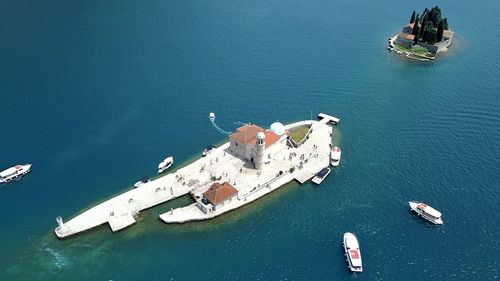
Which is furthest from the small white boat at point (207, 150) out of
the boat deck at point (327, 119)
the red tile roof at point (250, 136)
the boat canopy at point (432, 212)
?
the boat canopy at point (432, 212)

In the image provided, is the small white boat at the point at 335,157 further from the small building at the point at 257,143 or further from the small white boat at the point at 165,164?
the small white boat at the point at 165,164

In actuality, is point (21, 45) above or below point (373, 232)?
above

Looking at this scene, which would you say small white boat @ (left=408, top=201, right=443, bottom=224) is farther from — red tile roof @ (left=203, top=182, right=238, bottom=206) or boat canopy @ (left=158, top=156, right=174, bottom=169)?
boat canopy @ (left=158, top=156, right=174, bottom=169)

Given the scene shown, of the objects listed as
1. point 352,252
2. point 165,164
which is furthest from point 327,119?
point 352,252

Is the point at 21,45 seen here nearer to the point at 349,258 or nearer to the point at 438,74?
the point at 349,258

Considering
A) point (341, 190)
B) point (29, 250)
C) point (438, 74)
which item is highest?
point (438, 74)

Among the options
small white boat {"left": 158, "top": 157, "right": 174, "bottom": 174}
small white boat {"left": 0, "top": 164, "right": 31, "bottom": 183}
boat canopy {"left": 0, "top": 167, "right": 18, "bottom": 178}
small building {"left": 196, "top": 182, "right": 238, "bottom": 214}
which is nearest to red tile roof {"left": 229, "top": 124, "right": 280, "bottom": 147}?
small building {"left": 196, "top": 182, "right": 238, "bottom": 214}

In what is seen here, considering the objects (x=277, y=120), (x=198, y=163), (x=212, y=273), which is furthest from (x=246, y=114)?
(x=212, y=273)
